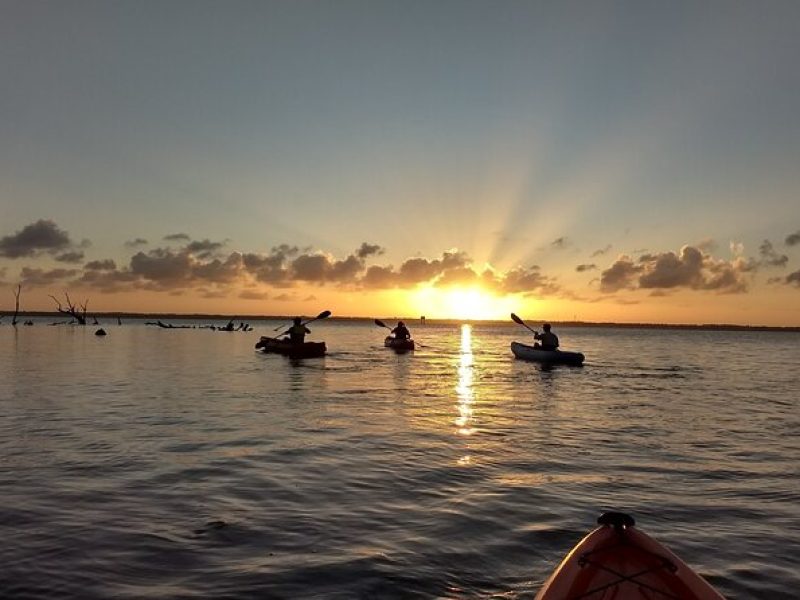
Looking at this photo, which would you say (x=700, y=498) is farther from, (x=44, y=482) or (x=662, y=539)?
(x=44, y=482)

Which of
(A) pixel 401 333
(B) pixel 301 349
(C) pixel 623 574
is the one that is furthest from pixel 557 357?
(C) pixel 623 574

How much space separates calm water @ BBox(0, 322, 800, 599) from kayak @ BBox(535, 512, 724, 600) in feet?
3.83

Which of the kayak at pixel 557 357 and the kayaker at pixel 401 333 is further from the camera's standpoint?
the kayaker at pixel 401 333

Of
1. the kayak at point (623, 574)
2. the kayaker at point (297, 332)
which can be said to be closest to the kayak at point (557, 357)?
the kayaker at point (297, 332)

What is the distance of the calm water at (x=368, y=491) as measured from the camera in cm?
727

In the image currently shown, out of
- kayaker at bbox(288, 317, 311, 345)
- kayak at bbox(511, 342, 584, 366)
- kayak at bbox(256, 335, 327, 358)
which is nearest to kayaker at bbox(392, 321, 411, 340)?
kayak at bbox(256, 335, 327, 358)

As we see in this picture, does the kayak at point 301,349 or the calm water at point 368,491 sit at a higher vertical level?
the kayak at point 301,349

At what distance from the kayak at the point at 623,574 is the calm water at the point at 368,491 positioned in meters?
1.17

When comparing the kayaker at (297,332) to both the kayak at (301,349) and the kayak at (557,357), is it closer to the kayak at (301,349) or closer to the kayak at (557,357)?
the kayak at (301,349)

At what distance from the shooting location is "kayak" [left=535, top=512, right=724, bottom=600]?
5.55 metres

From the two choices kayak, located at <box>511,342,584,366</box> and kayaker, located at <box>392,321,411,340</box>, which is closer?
kayak, located at <box>511,342,584,366</box>

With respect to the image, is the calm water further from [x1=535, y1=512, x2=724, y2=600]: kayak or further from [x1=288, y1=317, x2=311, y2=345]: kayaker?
[x1=288, y1=317, x2=311, y2=345]: kayaker

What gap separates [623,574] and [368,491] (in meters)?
5.83

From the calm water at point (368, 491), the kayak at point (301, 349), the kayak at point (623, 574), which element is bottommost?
the calm water at point (368, 491)
